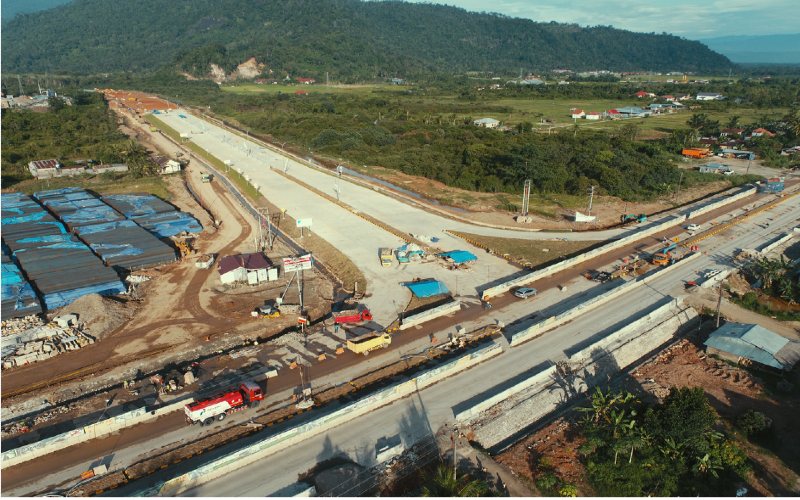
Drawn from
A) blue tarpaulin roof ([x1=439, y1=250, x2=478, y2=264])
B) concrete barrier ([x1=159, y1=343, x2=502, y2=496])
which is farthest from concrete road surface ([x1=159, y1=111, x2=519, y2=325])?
concrete barrier ([x1=159, y1=343, x2=502, y2=496])

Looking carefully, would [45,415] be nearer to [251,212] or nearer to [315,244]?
[315,244]

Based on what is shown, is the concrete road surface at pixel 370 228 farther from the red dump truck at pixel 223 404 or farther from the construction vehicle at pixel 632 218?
the construction vehicle at pixel 632 218

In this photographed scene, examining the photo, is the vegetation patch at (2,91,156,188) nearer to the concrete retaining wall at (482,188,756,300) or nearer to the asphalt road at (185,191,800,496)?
the concrete retaining wall at (482,188,756,300)

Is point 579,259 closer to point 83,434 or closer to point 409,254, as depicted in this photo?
point 409,254

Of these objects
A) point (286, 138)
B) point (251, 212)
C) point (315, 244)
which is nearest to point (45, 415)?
point (315, 244)

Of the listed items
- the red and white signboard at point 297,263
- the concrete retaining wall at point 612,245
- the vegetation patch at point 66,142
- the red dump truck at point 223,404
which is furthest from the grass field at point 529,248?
the vegetation patch at point 66,142

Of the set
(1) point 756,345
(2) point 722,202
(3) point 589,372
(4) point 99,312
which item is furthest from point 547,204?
(4) point 99,312
